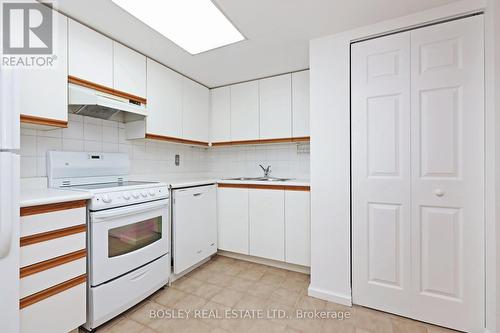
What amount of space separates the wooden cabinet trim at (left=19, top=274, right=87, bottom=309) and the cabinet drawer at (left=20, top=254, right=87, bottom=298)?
0.02 m

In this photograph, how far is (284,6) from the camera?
162 cm

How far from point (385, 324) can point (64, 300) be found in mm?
2101

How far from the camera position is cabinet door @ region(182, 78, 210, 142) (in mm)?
2783

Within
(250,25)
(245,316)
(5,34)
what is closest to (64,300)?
(245,316)

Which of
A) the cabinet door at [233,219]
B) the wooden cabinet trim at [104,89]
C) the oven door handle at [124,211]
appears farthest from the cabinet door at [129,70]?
the cabinet door at [233,219]

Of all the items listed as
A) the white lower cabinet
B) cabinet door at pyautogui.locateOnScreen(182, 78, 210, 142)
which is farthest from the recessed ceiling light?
the white lower cabinet

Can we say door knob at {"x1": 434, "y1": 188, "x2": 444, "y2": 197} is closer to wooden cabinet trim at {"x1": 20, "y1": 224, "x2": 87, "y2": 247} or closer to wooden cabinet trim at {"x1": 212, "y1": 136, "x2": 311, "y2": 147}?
wooden cabinet trim at {"x1": 212, "y1": 136, "x2": 311, "y2": 147}

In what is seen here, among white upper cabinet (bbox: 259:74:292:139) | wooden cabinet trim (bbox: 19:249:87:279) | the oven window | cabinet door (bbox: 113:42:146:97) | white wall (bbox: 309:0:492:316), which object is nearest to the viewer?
wooden cabinet trim (bbox: 19:249:87:279)

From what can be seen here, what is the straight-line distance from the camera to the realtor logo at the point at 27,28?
140 cm

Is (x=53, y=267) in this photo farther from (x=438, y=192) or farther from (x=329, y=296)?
(x=438, y=192)

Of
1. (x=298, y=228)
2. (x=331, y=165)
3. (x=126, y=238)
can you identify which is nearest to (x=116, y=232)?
(x=126, y=238)

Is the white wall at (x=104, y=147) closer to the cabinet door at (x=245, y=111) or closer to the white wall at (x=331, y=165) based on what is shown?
the cabinet door at (x=245, y=111)

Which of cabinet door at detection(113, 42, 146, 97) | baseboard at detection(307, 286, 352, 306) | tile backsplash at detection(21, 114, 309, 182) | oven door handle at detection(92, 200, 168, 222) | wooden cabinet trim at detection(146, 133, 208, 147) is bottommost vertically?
baseboard at detection(307, 286, 352, 306)

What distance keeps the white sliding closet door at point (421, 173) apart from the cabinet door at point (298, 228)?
1.71ft
